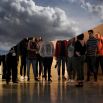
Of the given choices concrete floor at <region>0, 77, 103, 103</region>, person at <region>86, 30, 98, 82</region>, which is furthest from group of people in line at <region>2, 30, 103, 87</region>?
concrete floor at <region>0, 77, 103, 103</region>

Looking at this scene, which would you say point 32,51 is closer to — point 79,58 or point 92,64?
point 92,64

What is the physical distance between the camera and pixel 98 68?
17.6 meters

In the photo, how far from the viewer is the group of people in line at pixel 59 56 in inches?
622

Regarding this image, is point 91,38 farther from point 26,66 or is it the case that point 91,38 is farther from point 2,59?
point 2,59

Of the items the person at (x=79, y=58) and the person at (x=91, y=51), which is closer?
the person at (x=79, y=58)

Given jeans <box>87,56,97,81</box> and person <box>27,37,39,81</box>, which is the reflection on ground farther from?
person <box>27,37,39,81</box>

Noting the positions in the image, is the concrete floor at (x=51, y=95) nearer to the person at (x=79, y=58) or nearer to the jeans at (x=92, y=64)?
the person at (x=79, y=58)

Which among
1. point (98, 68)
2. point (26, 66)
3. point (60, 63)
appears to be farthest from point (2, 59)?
point (98, 68)

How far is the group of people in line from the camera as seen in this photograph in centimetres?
1580

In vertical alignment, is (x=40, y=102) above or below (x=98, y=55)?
below

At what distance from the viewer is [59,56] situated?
60.3 ft

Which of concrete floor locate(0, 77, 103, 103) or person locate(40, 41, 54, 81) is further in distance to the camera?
person locate(40, 41, 54, 81)

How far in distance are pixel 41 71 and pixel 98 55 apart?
4.10m

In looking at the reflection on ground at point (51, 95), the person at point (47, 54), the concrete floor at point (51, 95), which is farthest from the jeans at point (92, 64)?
the reflection on ground at point (51, 95)
